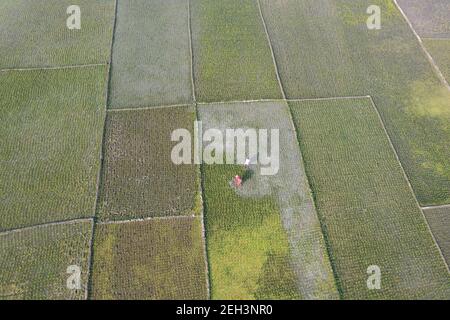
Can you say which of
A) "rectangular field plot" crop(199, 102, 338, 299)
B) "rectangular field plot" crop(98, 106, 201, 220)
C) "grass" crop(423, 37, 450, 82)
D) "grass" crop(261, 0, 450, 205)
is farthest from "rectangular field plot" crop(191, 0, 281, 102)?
"grass" crop(423, 37, 450, 82)

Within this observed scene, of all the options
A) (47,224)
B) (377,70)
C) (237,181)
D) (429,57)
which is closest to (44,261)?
(47,224)

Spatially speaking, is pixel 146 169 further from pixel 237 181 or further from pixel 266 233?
pixel 266 233

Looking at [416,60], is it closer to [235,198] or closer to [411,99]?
[411,99]

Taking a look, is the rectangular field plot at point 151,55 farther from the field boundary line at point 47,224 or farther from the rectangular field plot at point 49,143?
the field boundary line at point 47,224

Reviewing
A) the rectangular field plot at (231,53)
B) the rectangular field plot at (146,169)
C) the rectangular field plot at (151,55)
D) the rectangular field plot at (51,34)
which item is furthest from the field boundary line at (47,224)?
the rectangular field plot at (51,34)

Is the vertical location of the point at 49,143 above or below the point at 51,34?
below

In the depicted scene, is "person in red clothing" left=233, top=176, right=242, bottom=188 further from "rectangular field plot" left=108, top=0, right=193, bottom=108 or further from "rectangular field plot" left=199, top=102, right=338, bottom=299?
"rectangular field plot" left=108, top=0, right=193, bottom=108

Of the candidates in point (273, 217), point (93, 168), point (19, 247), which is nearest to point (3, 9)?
point (93, 168)
